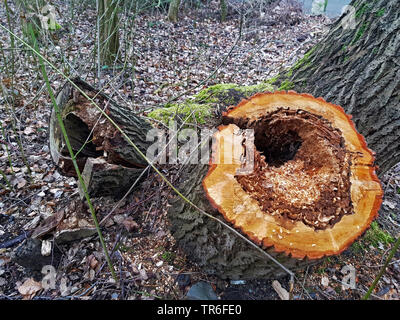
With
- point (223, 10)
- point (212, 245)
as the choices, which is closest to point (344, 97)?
point (212, 245)

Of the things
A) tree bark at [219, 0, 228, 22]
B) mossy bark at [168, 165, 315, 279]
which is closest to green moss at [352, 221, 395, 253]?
mossy bark at [168, 165, 315, 279]

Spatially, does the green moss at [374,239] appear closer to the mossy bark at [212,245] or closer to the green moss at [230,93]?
the mossy bark at [212,245]

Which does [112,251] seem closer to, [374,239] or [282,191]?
[282,191]

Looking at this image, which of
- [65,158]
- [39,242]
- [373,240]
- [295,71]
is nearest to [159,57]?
[295,71]

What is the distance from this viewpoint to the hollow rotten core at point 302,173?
4.16 feet

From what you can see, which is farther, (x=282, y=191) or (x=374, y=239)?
(x=374, y=239)

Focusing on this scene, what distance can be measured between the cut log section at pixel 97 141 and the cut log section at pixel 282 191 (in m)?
0.51

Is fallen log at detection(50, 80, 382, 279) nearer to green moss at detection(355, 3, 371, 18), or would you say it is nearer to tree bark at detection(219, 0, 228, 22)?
green moss at detection(355, 3, 371, 18)

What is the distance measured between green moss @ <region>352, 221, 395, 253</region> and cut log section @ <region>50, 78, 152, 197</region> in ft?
5.76

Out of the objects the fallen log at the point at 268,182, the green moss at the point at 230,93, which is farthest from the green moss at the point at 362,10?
the fallen log at the point at 268,182

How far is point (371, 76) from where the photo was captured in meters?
1.87

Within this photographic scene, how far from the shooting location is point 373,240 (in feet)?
6.40

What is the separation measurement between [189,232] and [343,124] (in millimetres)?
1132

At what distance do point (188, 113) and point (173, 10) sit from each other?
17.2 ft
